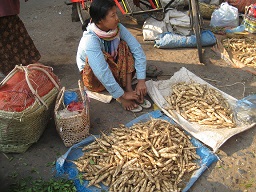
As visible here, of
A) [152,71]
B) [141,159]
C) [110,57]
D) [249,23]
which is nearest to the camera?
[141,159]

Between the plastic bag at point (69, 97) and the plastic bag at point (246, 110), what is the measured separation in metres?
1.74

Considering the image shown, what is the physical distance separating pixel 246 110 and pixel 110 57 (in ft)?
5.20

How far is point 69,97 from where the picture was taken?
2.94 metres

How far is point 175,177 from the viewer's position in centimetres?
252

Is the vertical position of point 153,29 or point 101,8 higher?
point 101,8

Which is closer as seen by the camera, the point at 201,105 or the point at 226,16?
the point at 201,105

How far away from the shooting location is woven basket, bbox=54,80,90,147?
2688 mm

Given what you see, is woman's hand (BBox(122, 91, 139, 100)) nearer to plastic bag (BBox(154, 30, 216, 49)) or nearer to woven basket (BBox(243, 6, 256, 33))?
plastic bag (BBox(154, 30, 216, 49))

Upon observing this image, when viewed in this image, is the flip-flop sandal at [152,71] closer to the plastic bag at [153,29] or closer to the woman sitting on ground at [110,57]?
the woman sitting on ground at [110,57]

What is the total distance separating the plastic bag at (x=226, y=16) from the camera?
5105 millimetres

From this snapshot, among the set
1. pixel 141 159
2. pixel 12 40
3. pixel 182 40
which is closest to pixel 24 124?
pixel 141 159

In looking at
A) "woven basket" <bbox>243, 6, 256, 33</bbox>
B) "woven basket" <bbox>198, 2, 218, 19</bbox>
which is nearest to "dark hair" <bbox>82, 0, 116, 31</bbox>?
"woven basket" <bbox>243, 6, 256, 33</bbox>

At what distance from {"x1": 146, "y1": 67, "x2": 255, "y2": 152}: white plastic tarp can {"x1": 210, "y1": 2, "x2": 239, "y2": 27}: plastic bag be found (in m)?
1.89

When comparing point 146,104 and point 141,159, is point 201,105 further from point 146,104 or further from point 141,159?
point 141,159
